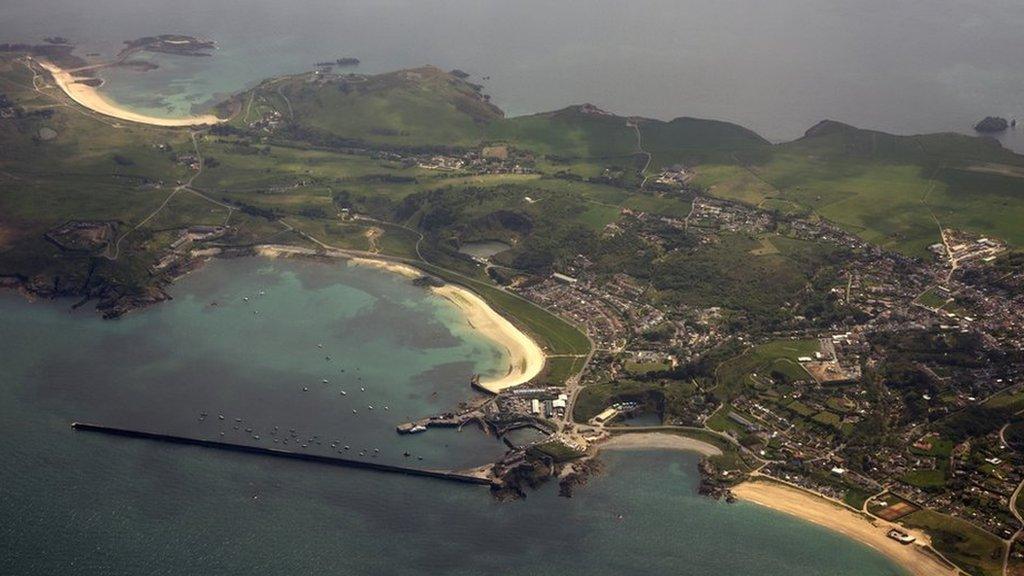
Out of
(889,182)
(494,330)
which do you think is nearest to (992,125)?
(889,182)

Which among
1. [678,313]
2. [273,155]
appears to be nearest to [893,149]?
[678,313]

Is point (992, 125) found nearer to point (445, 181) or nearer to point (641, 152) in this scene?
point (641, 152)

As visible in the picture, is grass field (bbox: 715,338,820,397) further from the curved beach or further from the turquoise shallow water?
the curved beach

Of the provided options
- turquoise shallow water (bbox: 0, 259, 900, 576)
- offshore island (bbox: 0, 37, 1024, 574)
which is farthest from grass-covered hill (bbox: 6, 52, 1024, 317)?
turquoise shallow water (bbox: 0, 259, 900, 576)

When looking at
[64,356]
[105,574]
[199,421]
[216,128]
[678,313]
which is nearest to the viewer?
[105,574]

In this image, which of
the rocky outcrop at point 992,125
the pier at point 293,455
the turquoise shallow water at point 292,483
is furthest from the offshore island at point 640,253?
the rocky outcrop at point 992,125

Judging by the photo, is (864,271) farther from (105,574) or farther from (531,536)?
(105,574)

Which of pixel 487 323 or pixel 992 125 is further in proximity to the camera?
pixel 992 125

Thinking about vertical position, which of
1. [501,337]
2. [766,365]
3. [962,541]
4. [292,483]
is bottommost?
[292,483]
